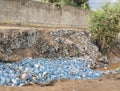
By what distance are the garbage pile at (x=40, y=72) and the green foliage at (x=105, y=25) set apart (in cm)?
616

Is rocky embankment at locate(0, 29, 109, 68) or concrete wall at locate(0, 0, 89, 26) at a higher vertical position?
concrete wall at locate(0, 0, 89, 26)

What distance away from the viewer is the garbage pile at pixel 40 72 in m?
12.5

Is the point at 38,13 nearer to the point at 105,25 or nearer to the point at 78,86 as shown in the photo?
the point at 105,25

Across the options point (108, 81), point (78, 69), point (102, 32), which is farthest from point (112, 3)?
point (108, 81)

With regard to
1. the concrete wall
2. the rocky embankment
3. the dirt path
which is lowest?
the dirt path

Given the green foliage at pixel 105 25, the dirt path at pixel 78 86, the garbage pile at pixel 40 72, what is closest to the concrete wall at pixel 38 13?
the green foliage at pixel 105 25

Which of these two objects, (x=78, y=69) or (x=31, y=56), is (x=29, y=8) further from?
(x=78, y=69)

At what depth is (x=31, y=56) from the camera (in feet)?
52.6

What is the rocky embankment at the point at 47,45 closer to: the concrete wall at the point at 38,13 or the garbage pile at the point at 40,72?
the garbage pile at the point at 40,72

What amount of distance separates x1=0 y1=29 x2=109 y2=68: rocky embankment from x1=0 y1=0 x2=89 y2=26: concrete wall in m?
3.36

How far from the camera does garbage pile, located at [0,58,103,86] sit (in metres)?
12.5

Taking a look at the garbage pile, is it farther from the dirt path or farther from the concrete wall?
the concrete wall

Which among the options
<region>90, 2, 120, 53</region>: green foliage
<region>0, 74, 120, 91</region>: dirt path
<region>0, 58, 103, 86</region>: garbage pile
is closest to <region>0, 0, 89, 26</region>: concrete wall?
<region>90, 2, 120, 53</region>: green foliage

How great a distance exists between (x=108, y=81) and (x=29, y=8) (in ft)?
36.1
